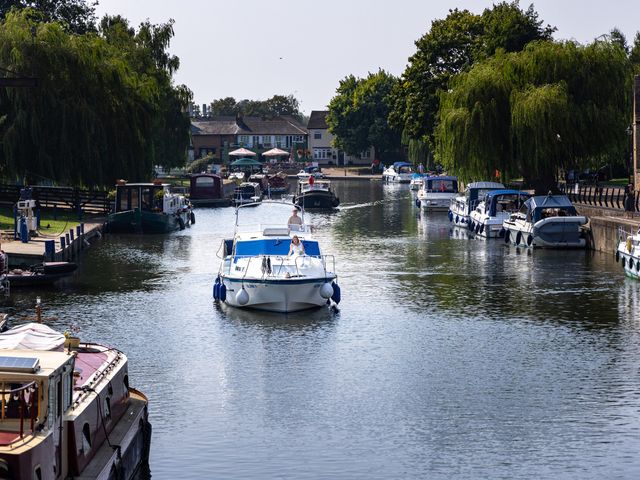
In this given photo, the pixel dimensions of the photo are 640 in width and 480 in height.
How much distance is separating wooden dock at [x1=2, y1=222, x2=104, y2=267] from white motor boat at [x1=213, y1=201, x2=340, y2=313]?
34.8ft

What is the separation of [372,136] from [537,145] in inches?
4276

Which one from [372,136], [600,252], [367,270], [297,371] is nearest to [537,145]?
[600,252]

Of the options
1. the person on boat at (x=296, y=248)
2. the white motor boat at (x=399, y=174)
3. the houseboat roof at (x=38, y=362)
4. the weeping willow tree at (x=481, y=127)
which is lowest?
the houseboat roof at (x=38, y=362)

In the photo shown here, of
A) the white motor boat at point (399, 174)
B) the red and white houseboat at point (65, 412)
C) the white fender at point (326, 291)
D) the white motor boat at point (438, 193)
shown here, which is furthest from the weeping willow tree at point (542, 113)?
the white motor boat at point (399, 174)

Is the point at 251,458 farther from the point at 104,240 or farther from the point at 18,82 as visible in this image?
the point at 104,240

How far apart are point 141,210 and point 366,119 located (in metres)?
111

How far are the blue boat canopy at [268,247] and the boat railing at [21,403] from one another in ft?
84.9

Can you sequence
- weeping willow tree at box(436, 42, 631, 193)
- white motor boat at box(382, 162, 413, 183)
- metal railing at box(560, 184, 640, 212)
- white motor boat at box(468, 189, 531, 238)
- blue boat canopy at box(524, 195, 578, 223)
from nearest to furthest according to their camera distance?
blue boat canopy at box(524, 195, 578, 223) → metal railing at box(560, 184, 640, 212) → white motor boat at box(468, 189, 531, 238) → weeping willow tree at box(436, 42, 631, 193) → white motor boat at box(382, 162, 413, 183)

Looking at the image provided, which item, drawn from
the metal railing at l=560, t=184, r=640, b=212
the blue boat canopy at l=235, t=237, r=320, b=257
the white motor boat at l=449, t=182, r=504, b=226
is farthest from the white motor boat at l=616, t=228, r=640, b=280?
the white motor boat at l=449, t=182, r=504, b=226

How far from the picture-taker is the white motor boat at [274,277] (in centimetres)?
4138

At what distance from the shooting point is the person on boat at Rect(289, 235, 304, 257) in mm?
43312

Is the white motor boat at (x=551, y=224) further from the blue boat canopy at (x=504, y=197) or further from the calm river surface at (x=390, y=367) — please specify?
the blue boat canopy at (x=504, y=197)

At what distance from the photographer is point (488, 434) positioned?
87.8 feet

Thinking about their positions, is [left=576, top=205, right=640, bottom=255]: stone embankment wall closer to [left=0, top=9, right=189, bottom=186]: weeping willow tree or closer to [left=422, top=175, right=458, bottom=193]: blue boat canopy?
[left=0, top=9, right=189, bottom=186]: weeping willow tree
